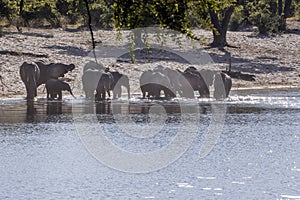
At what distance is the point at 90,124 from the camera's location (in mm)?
28234

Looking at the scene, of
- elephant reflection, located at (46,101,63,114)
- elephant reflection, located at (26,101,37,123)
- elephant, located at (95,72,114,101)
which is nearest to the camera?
elephant reflection, located at (26,101,37,123)

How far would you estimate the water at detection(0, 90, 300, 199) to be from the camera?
1720 cm

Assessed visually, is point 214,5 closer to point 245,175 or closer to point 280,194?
point 280,194

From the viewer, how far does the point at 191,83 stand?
37.1 m

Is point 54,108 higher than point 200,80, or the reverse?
point 200,80

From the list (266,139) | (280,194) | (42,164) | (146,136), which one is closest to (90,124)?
(146,136)

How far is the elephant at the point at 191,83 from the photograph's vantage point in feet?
122

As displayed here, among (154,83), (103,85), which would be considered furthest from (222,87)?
(103,85)

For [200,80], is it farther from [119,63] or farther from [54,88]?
[54,88]

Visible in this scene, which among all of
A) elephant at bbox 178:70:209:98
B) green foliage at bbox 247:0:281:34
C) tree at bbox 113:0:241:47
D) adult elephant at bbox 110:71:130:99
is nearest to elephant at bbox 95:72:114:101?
adult elephant at bbox 110:71:130:99

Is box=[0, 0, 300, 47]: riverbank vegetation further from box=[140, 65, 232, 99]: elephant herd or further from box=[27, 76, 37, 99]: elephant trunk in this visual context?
box=[27, 76, 37, 99]: elephant trunk

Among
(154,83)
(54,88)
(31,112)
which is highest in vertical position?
(154,83)

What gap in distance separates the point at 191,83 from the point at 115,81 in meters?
3.22

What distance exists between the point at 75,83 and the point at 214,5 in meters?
26.4
